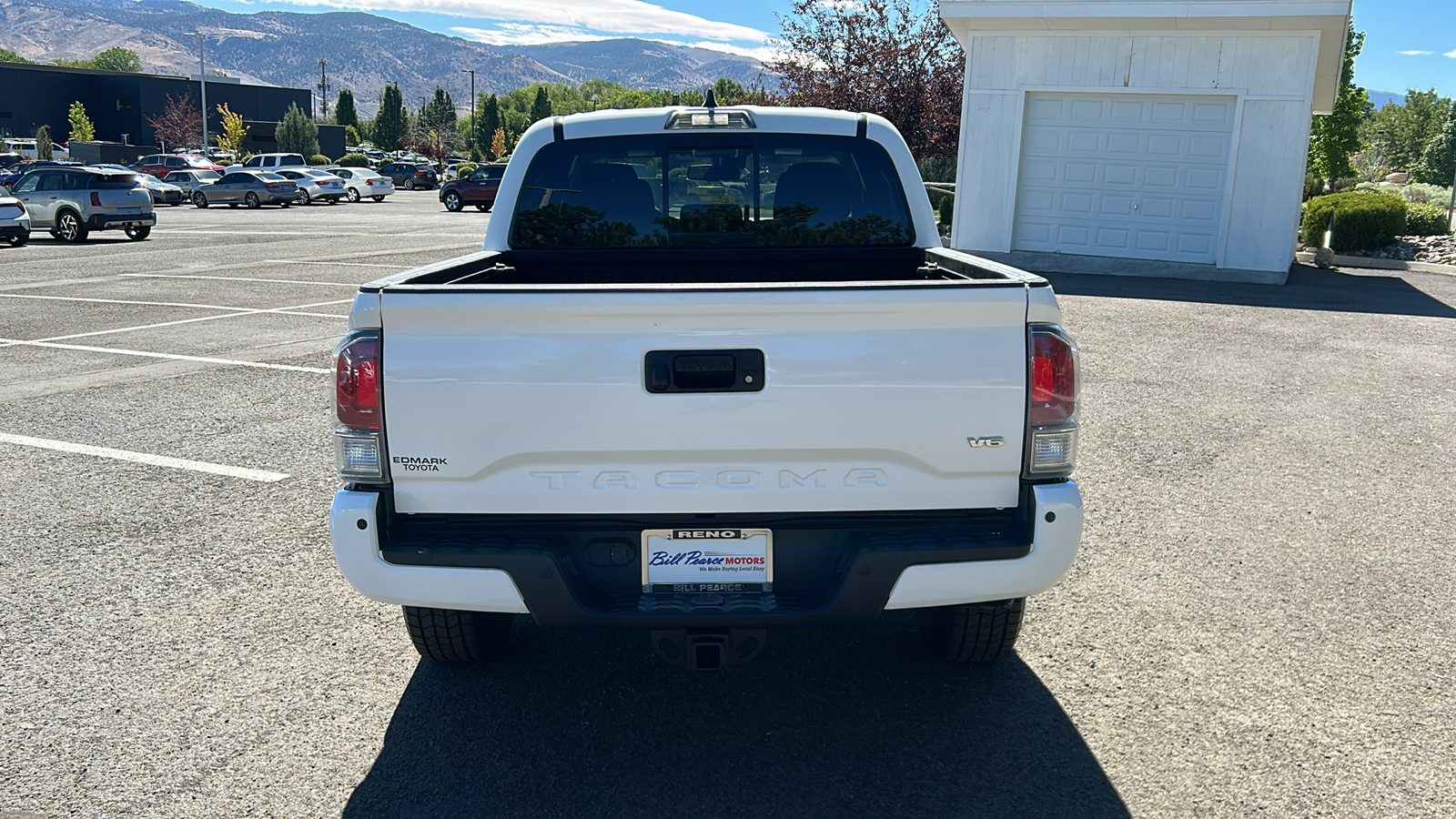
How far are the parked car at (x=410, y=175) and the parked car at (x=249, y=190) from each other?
18383 mm

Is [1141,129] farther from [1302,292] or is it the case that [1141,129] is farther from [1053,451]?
[1053,451]

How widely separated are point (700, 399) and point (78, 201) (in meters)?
26.1

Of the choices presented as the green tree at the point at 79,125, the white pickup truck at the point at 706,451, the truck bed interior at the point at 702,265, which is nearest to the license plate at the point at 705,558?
the white pickup truck at the point at 706,451

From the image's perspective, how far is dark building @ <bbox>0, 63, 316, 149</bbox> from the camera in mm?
90562

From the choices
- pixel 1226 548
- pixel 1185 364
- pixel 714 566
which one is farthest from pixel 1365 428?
pixel 714 566

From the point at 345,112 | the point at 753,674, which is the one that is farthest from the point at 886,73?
the point at 345,112

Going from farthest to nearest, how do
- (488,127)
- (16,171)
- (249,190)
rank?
1. (488,127)
2. (16,171)
3. (249,190)

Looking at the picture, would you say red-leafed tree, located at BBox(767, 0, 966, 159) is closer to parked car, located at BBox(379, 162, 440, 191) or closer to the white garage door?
the white garage door

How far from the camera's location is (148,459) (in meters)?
6.87

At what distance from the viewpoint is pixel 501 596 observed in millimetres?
3209

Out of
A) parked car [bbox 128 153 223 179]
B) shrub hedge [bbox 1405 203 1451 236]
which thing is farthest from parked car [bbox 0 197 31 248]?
parked car [bbox 128 153 223 179]

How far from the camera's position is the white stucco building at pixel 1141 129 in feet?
58.3

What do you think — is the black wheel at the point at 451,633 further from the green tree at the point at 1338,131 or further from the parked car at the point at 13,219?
the green tree at the point at 1338,131

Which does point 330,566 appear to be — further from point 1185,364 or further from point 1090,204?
point 1090,204
